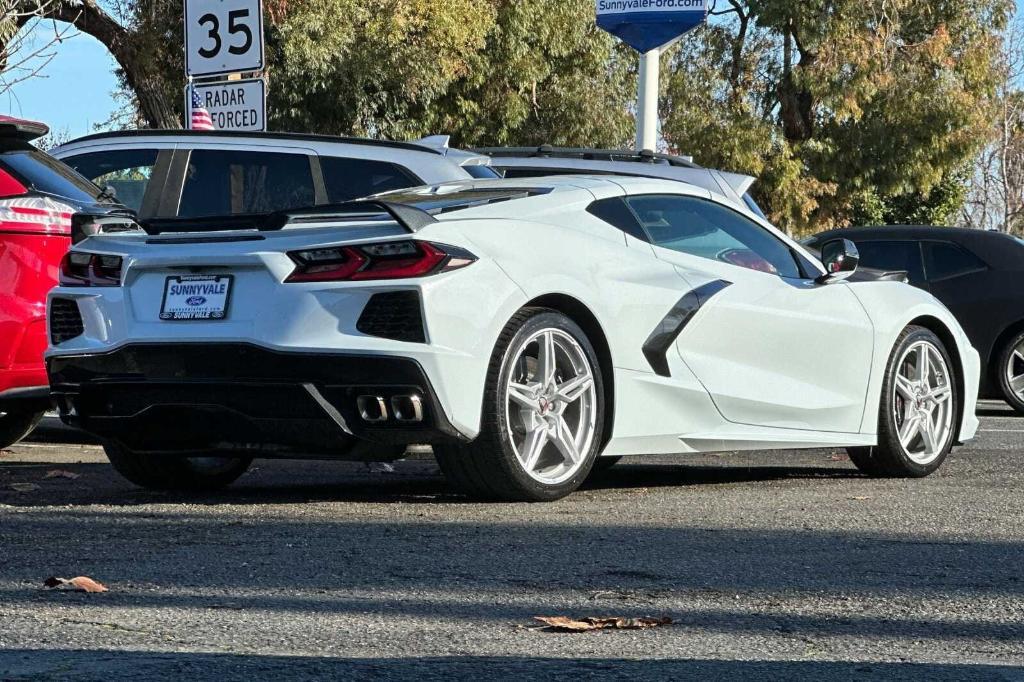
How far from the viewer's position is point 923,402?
8586 millimetres

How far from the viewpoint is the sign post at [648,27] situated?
55.6 ft

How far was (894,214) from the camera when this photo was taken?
47.2 metres

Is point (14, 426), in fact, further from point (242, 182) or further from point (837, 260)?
point (837, 260)

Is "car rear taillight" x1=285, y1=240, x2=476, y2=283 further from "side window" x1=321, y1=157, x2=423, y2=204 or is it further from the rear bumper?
"side window" x1=321, y1=157, x2=423, y2=204

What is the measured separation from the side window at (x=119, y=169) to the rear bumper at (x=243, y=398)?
2.91m

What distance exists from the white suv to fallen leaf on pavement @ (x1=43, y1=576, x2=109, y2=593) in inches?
170

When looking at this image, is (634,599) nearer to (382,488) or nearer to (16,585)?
(16,585)

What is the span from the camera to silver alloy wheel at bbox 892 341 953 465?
27.8ft

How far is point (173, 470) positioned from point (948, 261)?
848 cm

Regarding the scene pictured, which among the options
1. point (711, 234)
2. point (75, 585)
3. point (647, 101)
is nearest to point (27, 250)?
point (711, 234)

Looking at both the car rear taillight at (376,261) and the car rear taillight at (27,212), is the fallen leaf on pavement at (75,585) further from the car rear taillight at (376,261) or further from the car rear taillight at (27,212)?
the car rear taillight at (27,212)

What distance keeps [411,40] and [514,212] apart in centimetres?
2341

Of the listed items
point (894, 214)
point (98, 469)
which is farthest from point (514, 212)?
point (894, 214)

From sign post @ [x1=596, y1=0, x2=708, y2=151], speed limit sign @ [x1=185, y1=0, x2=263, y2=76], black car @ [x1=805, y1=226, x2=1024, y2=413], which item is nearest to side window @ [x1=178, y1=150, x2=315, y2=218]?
speed limit sign @ [x1=185, y1=0, x2=263, y2=76]
